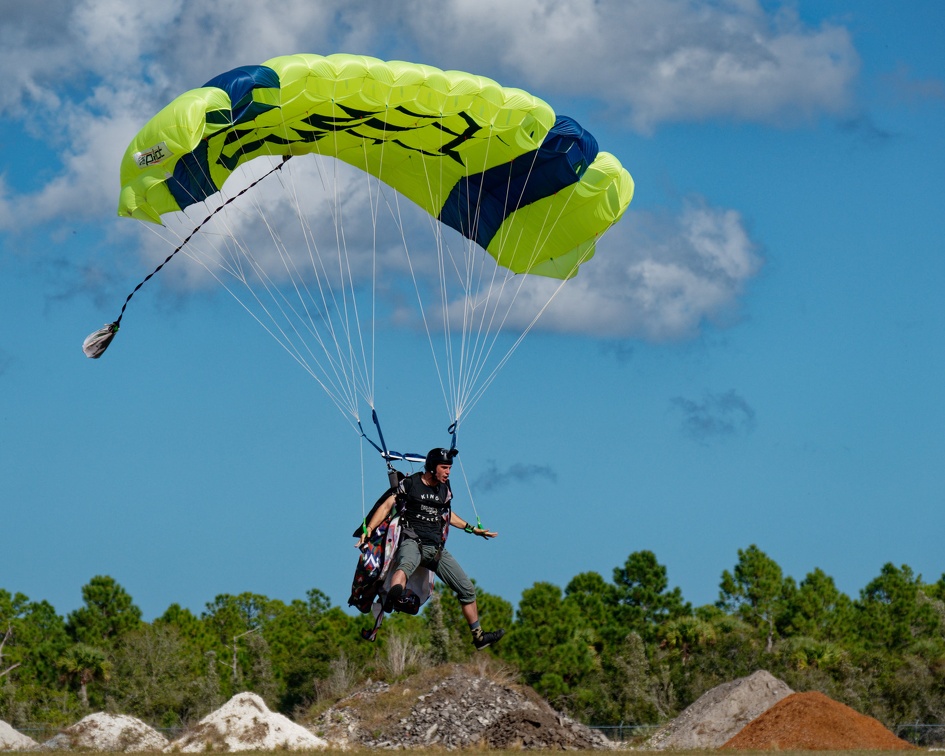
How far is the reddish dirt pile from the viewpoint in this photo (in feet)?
70.3

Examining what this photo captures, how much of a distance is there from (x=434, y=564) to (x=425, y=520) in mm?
501

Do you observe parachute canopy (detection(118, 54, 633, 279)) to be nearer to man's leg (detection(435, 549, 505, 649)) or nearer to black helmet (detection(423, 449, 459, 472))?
black helmet (detection(423, 449, 459, 472))

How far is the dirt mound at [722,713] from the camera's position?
82.5ft

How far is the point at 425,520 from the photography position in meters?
13.7

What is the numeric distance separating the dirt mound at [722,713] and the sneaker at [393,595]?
13.0 m

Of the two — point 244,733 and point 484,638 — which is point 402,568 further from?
point 244,733

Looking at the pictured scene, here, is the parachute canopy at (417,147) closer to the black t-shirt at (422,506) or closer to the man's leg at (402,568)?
the black t-shirt at (422,506)

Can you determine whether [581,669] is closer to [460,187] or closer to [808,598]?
[808,598]

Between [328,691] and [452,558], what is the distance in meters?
25.5

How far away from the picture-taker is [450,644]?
135 feet

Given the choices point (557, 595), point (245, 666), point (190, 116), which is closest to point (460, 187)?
point (190, 116)

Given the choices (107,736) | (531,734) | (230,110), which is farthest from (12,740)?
(230,110)

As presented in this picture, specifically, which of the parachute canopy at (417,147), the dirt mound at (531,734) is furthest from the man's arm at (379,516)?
the dirt mound at (531,734)

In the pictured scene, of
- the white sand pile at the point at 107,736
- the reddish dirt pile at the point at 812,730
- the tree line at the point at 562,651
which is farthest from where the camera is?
the tree line at the point at 562,651
